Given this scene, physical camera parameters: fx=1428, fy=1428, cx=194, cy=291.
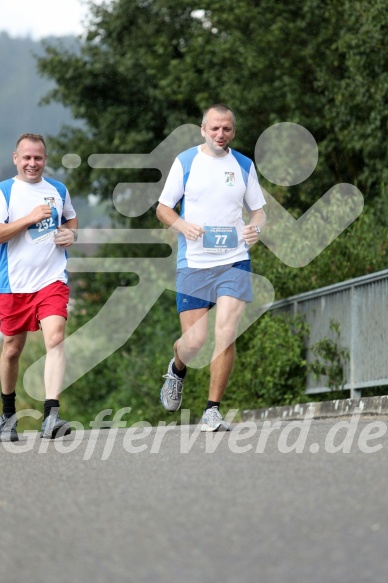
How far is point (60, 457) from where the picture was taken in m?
7.75

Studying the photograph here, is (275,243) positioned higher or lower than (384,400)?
higher

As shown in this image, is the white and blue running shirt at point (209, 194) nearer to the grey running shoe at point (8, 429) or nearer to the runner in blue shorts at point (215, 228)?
the runner in blue shorts at point (215, 228)

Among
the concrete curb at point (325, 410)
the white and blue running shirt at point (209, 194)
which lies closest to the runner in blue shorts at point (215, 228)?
the white and blue running shirt at point (209, 194)

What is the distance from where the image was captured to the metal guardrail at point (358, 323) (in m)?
12.7

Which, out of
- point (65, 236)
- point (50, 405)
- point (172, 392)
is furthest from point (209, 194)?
point (50, 405)

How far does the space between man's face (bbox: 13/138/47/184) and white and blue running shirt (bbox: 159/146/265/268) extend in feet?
2.78

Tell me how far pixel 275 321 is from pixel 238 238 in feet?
20.8

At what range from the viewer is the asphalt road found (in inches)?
163

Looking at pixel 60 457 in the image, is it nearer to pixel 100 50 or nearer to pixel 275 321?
pixel 275 321

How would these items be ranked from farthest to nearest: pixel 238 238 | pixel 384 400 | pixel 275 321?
pixel 275 321 < pixel 384 400 < pixel 238 238

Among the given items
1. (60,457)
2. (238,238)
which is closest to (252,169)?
(238,238)

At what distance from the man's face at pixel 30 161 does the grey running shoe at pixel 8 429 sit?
5.30 feet

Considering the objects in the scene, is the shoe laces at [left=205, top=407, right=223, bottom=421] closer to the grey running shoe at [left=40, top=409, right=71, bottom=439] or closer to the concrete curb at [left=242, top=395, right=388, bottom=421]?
the grey running shoe at [left=40, top=409, right=71, bottom=439]

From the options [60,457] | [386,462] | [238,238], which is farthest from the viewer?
[238,238]
